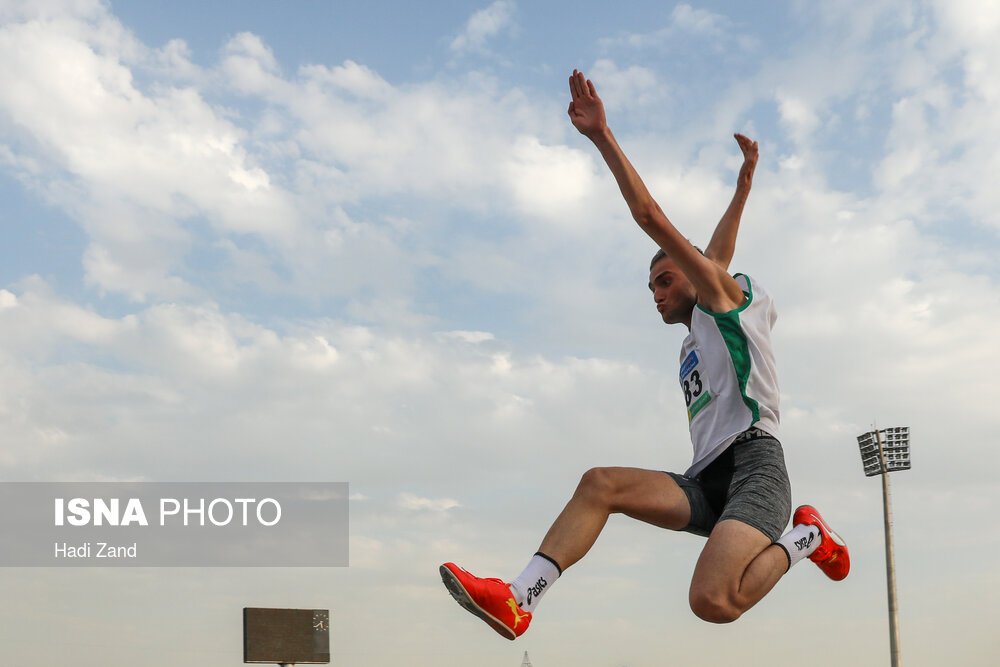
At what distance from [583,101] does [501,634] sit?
112 inches

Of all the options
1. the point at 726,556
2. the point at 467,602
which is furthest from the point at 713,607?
the point at 467,602

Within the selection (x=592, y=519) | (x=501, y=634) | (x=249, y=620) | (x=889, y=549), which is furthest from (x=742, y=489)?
(x=889, y=549)

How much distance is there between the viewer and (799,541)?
574 centimetres

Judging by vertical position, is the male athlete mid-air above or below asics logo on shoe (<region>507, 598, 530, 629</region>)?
above

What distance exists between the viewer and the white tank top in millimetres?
5797

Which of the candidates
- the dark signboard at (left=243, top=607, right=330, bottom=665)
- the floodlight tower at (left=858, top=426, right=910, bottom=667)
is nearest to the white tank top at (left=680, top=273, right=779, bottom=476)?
the dark signboard at (left=243, top=607, right=330, bottom=665)

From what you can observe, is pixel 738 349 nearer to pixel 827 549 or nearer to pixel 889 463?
pixel 827 549

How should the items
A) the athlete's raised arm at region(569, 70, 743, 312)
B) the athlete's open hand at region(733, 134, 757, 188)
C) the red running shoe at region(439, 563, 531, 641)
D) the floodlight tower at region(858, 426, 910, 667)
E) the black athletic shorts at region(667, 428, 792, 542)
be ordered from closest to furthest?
the red running shoe at region(439, 563, 531, 641) < the athlete's raised arm at region(569, 70, 743, 312) < the black athletic shorts at region(667, 428, 792, 542) < the athlete's open hand at region(733, 134, 757, 188) < the floodlight tower at region(858, 426, 910, 667)

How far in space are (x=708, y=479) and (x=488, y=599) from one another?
1.61 m

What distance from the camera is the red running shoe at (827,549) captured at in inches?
237

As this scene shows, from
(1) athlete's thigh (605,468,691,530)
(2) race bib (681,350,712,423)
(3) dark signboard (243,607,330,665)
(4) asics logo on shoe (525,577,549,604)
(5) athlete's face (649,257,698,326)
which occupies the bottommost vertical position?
(3) dark signboard (243,607,330,665)

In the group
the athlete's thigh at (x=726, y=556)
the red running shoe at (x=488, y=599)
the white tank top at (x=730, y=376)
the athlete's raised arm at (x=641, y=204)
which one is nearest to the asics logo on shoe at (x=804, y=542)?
the athlete's thigh at (x=726, y=556)

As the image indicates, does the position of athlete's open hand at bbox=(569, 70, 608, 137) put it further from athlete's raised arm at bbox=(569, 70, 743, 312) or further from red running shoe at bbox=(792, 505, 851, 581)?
red running shoe at bbox=(792, 505, 851, 581)

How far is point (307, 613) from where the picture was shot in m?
13.1
